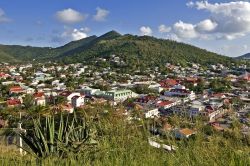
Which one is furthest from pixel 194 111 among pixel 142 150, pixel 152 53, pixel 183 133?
pixel 152 53

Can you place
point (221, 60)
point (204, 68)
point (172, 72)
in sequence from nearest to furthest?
point (172, 72)
point (204, 68)
point (221, 60)

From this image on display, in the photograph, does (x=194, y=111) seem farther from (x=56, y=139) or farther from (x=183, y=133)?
(x=56, y=139)

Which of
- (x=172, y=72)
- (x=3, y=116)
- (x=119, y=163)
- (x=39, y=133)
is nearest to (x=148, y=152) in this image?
(x=119, y=163)

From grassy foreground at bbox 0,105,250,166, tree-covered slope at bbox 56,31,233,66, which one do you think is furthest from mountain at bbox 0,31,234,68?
grassy foreground at bbox 0,105,250,166

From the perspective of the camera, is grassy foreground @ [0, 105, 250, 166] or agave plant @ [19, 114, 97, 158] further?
agave plant @ [19, 114, 97, 158]

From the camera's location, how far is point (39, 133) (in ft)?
12.6

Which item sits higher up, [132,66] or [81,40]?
[81,40]

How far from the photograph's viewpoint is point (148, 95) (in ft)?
150

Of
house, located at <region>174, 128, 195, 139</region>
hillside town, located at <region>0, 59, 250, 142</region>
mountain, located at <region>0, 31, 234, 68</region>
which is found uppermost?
mountain, located at <region>0, 31, 234, 68</region>

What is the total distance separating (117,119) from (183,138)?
0.53 m

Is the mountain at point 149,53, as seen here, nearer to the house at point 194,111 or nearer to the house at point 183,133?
the house at point 194,111

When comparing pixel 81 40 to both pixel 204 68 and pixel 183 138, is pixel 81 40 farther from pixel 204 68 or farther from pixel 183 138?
pixel 183 138

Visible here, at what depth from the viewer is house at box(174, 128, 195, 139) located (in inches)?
102

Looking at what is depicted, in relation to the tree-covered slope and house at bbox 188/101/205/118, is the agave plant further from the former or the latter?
the tree-covered slope
